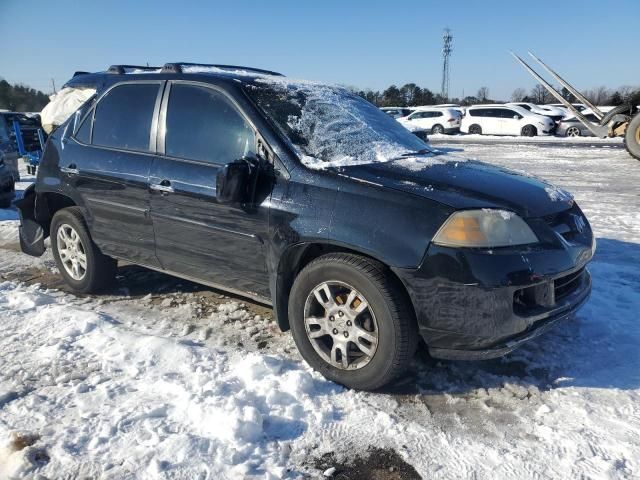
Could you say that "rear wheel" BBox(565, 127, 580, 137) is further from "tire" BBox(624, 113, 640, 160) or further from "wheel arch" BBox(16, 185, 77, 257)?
"wheel arch" BBox(16, 185, 77, 257)

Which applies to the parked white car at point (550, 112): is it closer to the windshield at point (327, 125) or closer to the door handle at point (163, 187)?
the windshield at point (327, 125)

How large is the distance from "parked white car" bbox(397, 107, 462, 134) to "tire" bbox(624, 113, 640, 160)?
14.0 metres

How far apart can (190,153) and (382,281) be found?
1646 mm

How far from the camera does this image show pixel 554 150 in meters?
16.9

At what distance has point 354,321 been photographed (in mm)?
2885

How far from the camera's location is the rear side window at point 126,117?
12.7 ft

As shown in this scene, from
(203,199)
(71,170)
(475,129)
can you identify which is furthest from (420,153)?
(475,129)

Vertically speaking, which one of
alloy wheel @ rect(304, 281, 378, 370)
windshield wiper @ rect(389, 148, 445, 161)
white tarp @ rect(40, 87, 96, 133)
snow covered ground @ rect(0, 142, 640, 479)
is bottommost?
snow covered ground @ rect(0, 142, 640, 479)

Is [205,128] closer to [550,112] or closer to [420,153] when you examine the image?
[420,153]

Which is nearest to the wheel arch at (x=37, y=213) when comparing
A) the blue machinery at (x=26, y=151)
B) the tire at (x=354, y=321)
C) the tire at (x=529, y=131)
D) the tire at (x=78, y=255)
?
the tire at (x=78, y=255)

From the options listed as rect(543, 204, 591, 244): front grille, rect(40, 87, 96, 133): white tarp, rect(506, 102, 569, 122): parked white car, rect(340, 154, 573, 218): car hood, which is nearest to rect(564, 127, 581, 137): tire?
rect(506, 102, 569, 122): parked white car

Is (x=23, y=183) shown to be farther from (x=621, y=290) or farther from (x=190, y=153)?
(x=621, y=290)

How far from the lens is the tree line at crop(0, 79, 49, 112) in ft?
165

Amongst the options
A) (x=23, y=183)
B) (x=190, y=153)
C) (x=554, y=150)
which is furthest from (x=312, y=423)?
(x=554, y=150)
